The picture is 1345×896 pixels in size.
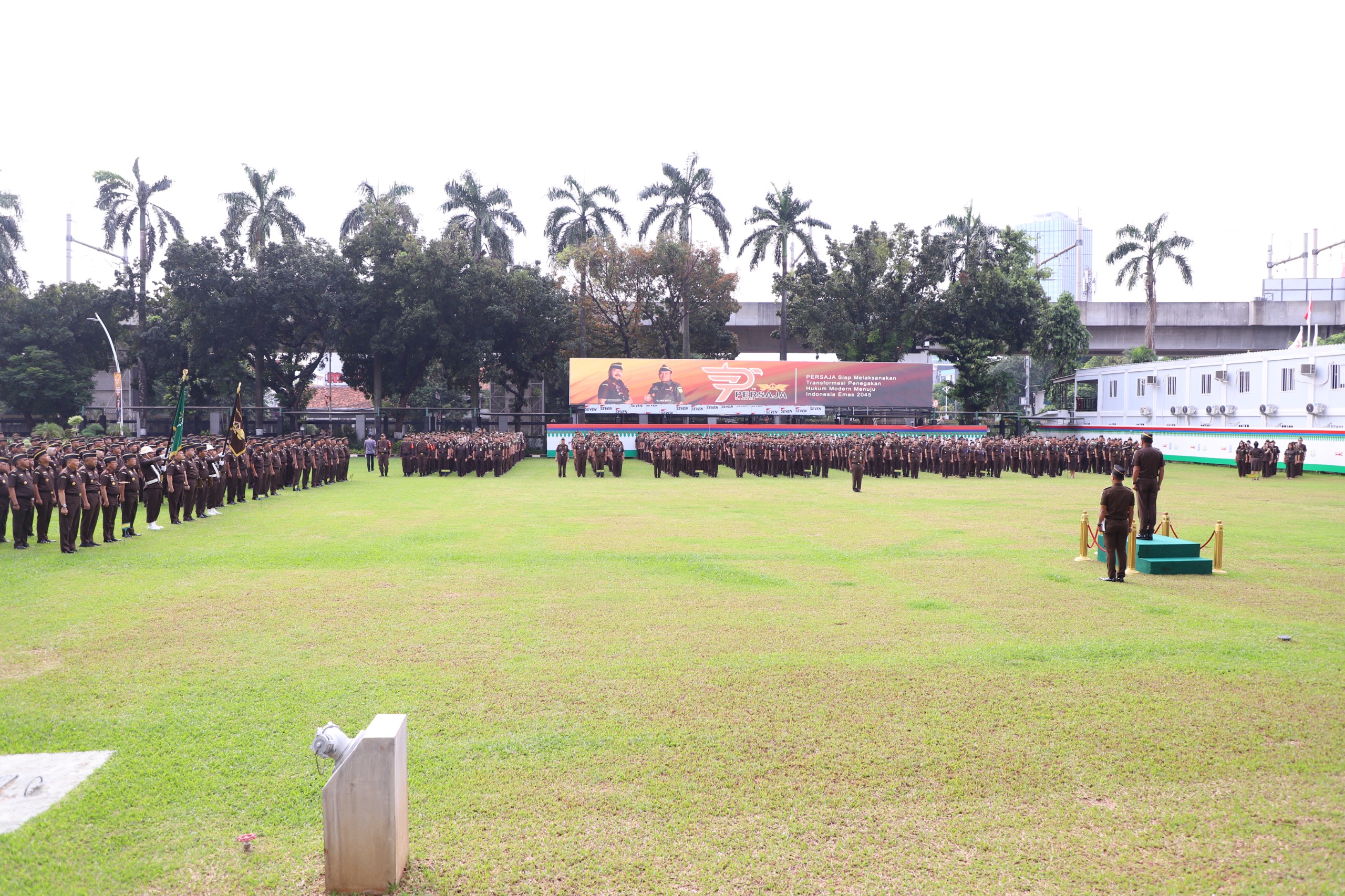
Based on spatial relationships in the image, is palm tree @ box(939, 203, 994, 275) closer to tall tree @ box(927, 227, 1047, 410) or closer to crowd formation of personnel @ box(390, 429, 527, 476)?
tall tree @ box(927, 227, 1047, 410)

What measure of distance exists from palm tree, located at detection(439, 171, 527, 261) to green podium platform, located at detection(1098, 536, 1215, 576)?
43471mm

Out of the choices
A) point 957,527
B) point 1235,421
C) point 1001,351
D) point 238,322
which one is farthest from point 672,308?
point 957,527

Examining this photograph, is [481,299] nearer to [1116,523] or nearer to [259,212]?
[259,212]

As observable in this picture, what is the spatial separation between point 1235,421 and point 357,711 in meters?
41.4

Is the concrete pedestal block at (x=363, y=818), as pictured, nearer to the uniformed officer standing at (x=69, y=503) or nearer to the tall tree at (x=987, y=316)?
the uniformed officer standing at (x=69, y=503)

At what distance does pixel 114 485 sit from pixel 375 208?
3713 cm

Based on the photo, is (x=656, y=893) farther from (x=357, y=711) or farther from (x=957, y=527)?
(x=957, y=527)

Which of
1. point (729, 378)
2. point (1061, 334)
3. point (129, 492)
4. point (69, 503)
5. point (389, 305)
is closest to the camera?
point (69, 503)

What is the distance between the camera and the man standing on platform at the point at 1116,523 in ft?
33.7

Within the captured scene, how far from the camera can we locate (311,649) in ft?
23.6

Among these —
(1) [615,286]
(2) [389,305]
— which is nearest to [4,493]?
(2) [389,305]

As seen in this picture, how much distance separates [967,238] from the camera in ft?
175

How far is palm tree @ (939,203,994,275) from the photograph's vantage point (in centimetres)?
5284

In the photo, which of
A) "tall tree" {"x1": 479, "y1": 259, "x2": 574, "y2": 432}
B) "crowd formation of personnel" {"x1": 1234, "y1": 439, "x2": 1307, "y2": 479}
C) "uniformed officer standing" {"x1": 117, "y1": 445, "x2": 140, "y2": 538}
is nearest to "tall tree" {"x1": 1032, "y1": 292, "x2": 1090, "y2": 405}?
"crowd formation of personnel" {"x1": 1234, "y1": 439, "x2": 1307, "y2": 479}
